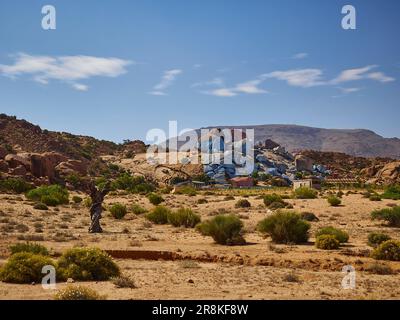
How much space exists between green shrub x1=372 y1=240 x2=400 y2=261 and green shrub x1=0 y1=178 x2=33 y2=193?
40.0 meters

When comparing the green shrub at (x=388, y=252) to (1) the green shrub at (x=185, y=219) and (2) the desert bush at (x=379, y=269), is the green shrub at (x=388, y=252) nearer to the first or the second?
(2) the desert bush at (x=379, y=269)

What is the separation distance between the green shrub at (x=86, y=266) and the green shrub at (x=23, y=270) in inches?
21.7

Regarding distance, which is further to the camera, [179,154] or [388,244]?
[179,154]

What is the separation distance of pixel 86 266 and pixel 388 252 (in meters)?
10.3

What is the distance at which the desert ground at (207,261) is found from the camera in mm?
11789

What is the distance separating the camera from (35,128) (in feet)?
310

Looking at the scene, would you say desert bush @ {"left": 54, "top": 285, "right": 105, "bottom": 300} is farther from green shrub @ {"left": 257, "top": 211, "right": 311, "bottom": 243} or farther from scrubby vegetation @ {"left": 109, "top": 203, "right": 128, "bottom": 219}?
scrubby vegetation @ {"left": 109, "top": 203, "right": 128, "bottom": 219}

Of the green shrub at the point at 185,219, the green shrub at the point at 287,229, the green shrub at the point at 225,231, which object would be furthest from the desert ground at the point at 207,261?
the green shrub at the point at 185,219

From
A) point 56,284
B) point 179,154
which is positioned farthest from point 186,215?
point 179,154

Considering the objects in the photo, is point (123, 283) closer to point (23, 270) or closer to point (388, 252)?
point (23, 270)

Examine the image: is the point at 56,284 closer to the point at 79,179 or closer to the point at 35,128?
the point at 79,179

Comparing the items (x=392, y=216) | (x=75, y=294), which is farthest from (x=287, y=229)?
(x=75, y=294)
